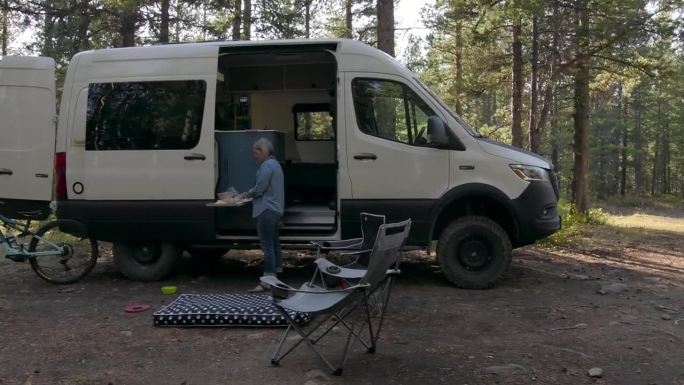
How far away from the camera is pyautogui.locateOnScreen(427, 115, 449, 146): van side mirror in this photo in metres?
6.44

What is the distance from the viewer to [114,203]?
6.85 metres

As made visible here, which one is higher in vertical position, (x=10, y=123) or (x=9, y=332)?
(x=10, y=123)

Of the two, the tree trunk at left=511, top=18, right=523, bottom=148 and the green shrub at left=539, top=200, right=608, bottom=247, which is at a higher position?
the tree trunk at left=511, top=18, right=523, bottom=148

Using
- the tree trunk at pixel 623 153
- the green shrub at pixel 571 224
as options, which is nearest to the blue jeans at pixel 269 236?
the green shrub at pixel 571 224

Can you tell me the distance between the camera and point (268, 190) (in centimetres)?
629

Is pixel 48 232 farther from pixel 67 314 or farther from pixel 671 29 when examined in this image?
pixel 671 29

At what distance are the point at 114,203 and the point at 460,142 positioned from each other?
417 cm

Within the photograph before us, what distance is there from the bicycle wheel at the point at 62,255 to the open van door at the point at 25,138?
286 millimetres

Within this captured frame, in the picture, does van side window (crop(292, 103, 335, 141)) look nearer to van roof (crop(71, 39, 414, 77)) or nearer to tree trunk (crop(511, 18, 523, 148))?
van roof (crop(71, 39, 414, 77))

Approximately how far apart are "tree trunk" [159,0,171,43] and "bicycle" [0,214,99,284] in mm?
10225

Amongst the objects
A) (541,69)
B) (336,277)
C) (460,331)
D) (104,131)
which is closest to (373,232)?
(336,277)

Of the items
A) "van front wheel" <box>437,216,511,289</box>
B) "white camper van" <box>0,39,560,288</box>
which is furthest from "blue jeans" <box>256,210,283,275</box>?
"van front wheel" <box>437,216,511,289</box>

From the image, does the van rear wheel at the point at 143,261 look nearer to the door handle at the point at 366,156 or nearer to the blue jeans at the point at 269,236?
the blue jeans at the point at 269,236

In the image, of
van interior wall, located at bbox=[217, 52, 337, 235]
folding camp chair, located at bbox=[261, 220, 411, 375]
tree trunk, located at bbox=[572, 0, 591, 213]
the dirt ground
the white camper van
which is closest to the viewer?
folding camp chair, located at bbox=[261, 220, 411, 375]
